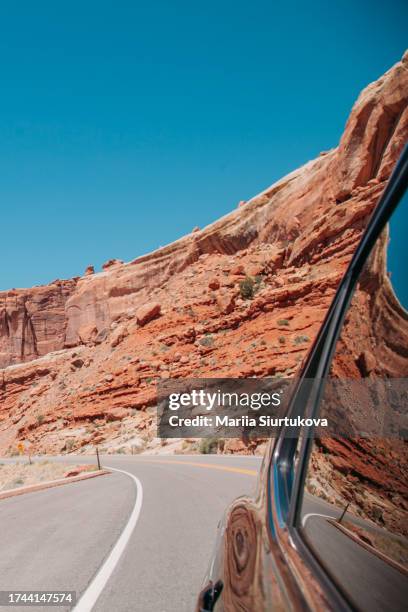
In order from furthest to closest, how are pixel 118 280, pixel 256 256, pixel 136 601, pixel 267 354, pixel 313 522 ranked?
pixel 118 280 < pixel 256 256 < pixel 267 354 < pixel 136 601 < pixel 313 522

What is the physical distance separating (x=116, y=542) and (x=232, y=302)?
1475 inches

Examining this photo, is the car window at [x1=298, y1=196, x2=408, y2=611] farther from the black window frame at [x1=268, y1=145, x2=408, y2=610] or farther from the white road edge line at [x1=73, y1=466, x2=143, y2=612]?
the white road edge line at [x1=73, y1=466, x2=143, y2=612]

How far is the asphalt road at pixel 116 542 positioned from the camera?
397 cm

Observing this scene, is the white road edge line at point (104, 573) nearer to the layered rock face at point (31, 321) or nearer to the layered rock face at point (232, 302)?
the layered rock face at point (232, 302)

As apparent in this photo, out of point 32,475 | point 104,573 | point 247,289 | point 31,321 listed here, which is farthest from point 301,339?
point 31,321

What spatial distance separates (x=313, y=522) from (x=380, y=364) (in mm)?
526

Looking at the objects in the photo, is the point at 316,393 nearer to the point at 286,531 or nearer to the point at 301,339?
the point at 286,531

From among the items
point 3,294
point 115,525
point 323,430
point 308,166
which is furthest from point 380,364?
point 3,294

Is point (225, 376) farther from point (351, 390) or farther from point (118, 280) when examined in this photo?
point (118, 280)

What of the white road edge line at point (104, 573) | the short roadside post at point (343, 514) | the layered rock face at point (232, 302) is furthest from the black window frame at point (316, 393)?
the layered rock face at point (232, 302)

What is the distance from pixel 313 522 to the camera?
4.85 feet

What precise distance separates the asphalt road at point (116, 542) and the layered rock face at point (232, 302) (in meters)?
15.6

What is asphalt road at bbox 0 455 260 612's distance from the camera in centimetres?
397

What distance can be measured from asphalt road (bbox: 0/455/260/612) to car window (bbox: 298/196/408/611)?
242 centimetres
